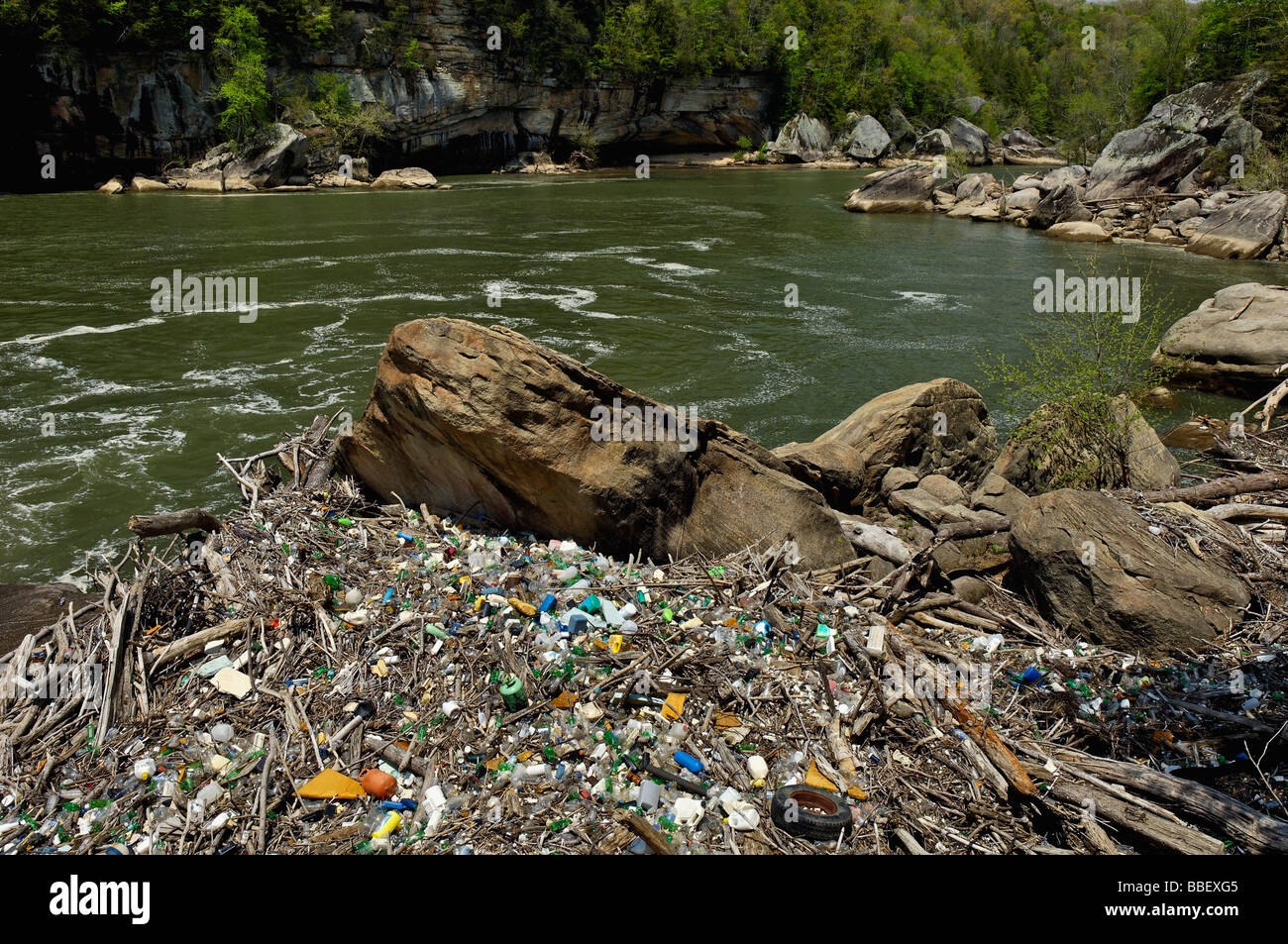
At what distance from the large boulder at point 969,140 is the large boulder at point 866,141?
20.2ft

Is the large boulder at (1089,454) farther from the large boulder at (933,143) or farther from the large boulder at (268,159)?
the large boulder at (933,143)

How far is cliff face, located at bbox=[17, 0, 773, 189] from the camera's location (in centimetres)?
4503

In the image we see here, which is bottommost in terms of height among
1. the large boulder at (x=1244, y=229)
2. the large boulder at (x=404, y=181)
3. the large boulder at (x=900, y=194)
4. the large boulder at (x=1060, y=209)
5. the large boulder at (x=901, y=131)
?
the large boulder at (x=1244, y=229)

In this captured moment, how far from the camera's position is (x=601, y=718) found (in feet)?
16.3

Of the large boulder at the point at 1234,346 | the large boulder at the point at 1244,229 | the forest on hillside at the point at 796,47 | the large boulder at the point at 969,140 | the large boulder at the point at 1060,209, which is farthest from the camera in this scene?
the large boulder at the point at 969,140

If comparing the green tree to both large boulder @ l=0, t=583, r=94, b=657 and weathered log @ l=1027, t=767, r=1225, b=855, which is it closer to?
large boulder @ l=0, t=583, r=94, b=657

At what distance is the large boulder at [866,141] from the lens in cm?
6862

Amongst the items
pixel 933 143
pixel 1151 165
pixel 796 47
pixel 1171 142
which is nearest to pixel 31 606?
pixel 1151 165

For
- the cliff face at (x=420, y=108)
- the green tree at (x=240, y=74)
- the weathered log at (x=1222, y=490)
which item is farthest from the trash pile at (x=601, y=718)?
the cliff face at (x=420, y=108)

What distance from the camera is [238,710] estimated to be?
196 inches

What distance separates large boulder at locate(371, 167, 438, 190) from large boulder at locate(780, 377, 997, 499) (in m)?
43.8

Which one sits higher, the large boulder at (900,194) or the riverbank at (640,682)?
the large boulder at (900,194)

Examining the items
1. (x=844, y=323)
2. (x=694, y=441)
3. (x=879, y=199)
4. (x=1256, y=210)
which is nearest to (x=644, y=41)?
(x=879, y=199)

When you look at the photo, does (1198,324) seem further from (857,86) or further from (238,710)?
(857,86)
